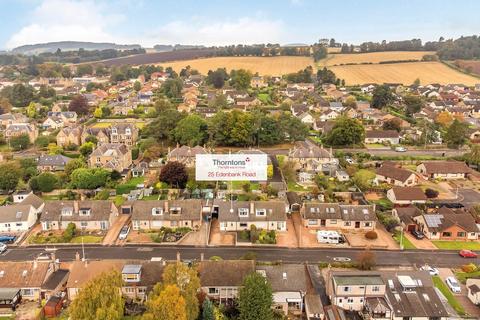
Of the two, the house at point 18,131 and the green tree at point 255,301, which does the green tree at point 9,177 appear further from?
the green tree at point 255,301

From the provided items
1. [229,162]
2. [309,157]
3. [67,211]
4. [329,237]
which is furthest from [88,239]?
[309,157]

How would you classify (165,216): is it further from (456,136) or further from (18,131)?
(456,136)

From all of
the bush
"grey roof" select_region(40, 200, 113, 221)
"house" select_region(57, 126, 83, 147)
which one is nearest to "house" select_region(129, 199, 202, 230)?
"grey roof" select_region(40, 200, 113, 221)

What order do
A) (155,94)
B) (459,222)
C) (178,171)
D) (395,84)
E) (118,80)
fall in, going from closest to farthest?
(459,222) → (178,171) → (155,94) → (395,84) → (118,80)

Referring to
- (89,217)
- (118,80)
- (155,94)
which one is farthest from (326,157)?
(118,80)

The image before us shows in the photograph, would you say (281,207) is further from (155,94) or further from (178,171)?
(155,94)
